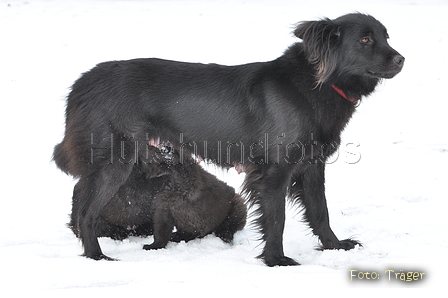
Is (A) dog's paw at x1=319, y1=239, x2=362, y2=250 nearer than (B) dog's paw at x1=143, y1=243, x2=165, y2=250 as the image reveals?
Yes

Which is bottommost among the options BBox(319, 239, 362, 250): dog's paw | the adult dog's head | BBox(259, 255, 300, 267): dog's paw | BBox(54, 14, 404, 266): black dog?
BBox(259, 255, 300, 267): dog's paw

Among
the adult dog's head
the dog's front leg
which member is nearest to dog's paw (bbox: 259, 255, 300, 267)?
the dog's front leg

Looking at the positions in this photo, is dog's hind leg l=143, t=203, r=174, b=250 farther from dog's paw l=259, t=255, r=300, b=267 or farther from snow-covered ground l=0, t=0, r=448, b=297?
dog's paw l=259, t=255, r=300, b=267

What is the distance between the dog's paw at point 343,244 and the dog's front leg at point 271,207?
0.42m

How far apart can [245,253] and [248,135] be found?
859 mm

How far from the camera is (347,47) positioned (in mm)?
3656

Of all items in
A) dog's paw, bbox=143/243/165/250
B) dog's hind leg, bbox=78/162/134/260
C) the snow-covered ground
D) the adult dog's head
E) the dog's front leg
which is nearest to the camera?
the snow-covered ground

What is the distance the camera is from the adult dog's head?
3.63m

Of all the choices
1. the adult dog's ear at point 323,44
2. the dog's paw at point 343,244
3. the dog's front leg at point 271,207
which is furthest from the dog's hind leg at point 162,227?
the adult dog's ear at point 323,44

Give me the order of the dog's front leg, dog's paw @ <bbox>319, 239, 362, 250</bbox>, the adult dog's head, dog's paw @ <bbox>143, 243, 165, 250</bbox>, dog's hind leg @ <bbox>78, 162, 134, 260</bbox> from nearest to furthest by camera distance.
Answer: the adult dog's head
the dog's front leg
dog's hind leg @ <bbox>78, 162, 134, 260</bbox>
dog's paw @ <bbox>319, 239, 362, 250</bbox>
dog's paw @ <bbox>143, 243, 165, 250</bbox>

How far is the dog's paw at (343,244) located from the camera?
4039 mm

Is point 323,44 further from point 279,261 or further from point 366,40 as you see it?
point 279,261

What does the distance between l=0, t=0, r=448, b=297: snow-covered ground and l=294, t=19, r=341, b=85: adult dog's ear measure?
1.26m

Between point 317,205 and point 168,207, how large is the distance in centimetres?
111
